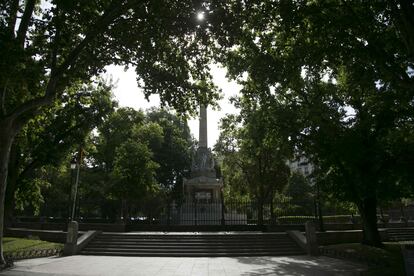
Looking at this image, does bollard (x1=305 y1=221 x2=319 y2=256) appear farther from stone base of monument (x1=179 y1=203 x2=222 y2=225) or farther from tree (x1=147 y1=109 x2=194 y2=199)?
tree (x1=147 y1=109 x2=194 y2=199)

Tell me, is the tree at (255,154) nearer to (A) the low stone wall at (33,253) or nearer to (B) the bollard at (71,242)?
(B) the bollard at (71,242)

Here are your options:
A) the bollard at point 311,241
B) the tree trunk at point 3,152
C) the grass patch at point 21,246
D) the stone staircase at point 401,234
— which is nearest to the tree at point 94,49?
the tree trunk at point 3,152

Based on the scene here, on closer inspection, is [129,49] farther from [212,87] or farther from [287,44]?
[287,44]

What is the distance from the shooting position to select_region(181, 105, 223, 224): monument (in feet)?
101

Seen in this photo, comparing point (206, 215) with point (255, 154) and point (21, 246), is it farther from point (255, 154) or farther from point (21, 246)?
point (21, 246)

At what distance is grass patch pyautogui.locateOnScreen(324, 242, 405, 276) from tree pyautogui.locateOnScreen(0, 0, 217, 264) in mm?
10309

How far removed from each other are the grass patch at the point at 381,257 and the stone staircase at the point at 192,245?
8.74 ft

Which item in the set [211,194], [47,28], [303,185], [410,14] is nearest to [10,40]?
[47,28]

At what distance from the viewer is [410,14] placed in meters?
11.1

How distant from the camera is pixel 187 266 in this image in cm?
1463

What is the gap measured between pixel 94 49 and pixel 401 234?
→ 79.0ft

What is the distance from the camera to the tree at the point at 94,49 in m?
13.6

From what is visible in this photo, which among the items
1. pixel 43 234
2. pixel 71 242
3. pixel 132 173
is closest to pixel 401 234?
pixel 132 173

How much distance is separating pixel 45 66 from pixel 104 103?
13478 mm
